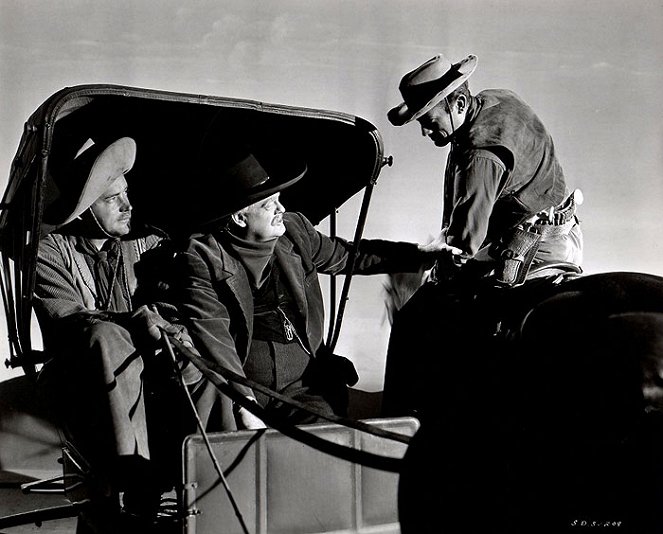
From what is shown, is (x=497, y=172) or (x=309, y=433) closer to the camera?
(x=309, y=433)

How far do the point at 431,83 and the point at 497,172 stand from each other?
41 cm

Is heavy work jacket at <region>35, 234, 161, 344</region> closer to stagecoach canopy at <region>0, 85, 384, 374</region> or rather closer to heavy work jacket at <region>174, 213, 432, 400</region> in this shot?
stagecoach canopy at <region>0, 85, 384, 374</region>

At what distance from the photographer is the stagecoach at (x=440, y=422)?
1.76 meters

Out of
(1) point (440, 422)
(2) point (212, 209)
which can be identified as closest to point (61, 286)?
(2) point (212, 209)

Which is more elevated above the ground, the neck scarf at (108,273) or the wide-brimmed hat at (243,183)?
the wide-brimmed hat at (243,183)

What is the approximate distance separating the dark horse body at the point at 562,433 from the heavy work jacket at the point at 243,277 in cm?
77

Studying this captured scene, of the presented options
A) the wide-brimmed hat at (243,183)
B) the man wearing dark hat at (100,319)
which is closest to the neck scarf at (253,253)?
the wide-brimmed hat at (243,183)

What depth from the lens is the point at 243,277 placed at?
8.75 feet

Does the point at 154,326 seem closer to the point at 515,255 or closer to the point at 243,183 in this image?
the point at 243,183

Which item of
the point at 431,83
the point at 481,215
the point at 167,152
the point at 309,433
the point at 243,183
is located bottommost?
the point at 309,433

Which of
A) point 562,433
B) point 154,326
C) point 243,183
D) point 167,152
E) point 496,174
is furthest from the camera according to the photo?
point 167,152

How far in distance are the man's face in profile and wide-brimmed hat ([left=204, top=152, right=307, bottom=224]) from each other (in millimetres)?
294

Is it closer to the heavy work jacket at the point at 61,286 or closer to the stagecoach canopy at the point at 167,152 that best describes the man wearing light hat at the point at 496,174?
the stagecoach canopy at the point at 167,152

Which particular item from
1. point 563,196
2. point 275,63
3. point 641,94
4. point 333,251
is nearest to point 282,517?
point 333,251
